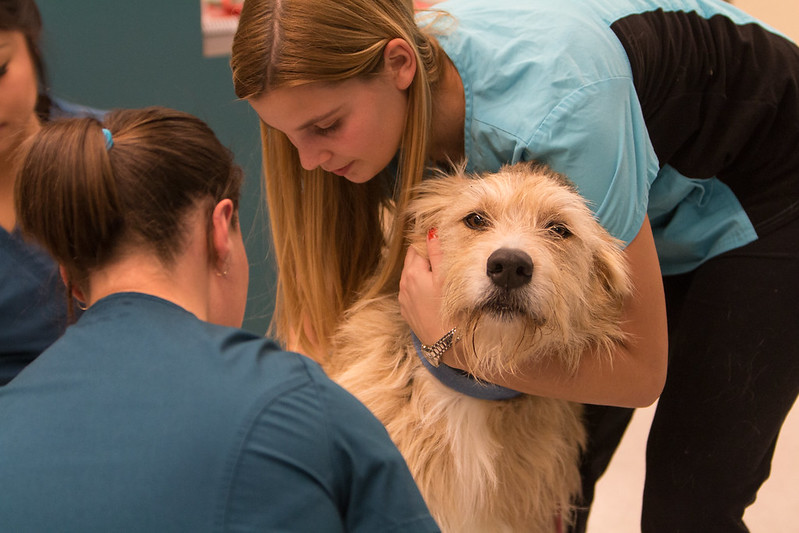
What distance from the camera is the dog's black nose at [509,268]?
1.08 meters

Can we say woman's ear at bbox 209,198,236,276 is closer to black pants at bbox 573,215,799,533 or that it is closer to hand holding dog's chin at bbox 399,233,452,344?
hand holding dog's chin at bbox 399,233,452,344

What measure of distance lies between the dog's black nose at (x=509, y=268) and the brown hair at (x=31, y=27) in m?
1.04

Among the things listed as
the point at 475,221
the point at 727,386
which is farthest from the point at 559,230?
the point at 727,386

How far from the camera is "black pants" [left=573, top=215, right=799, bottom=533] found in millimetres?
1348

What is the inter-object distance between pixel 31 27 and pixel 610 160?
1.18 meters

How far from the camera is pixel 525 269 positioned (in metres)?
1.08

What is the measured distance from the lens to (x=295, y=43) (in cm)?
112

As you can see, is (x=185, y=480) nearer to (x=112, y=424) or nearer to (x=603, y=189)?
(x=112, y=424)

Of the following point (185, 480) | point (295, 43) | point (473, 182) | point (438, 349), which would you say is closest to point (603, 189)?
point (473, 182)

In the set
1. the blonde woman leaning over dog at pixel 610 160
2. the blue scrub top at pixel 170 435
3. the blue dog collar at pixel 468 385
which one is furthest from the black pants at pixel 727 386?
the blue scrub top at pixel 170 435

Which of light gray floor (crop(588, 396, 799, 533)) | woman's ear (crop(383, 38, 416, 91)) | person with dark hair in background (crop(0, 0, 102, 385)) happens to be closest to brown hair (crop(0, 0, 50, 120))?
person with dark hair in background (crop(0, 0, 102, 385))

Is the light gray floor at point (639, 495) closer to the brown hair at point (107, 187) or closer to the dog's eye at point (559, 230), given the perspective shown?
the dog's eye at point (559, 230)

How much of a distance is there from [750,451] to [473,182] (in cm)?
75

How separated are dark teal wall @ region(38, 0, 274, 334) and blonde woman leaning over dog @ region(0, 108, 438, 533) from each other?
97cm
